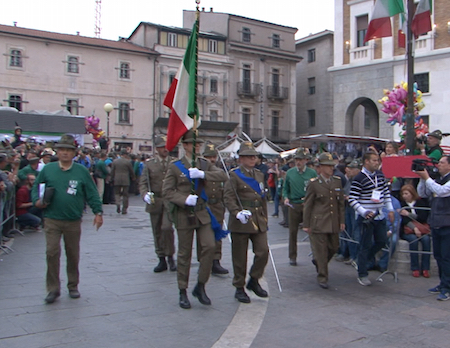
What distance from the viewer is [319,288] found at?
281 inches

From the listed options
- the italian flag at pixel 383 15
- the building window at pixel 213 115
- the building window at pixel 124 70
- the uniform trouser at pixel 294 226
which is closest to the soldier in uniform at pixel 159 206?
the uniform trouser at pixel 294 226

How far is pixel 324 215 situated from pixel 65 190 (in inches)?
141

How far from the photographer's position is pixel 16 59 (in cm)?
3531

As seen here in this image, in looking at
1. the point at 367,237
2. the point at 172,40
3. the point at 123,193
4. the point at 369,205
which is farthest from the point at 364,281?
the point at 172,40

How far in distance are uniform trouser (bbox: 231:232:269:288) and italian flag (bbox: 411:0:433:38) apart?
7680mm

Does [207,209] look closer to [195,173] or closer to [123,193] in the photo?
[195,173]

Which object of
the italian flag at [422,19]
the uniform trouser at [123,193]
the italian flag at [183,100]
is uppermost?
the italian flag at [422,19]

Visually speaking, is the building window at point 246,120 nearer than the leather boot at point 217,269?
No

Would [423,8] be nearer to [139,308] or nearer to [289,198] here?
[289,198]

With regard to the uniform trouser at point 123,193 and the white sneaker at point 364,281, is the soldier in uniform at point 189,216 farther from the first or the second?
the uniform trouser at point 123,193

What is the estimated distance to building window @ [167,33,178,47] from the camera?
1586 inches

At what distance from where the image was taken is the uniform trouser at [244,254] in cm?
632

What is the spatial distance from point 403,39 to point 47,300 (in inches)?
457

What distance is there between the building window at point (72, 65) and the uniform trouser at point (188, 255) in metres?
34.0
